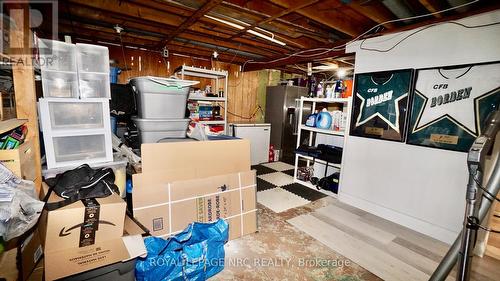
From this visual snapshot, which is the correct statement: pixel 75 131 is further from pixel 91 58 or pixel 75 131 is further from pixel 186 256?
pixel 186 256

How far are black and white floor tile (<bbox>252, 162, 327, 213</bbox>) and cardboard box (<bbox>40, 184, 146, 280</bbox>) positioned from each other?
178cm

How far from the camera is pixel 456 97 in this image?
7.00 feet

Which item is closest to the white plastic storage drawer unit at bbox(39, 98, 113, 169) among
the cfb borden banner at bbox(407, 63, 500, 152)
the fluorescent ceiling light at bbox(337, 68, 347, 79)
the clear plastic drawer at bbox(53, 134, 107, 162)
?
the clear plastic drawer at bbox(53, 134, 107, 162)

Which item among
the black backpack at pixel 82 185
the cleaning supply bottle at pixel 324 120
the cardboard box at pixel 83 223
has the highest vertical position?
the cleaning supply bottle at pixel 324 120

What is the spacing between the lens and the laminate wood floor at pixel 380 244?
1.79 m

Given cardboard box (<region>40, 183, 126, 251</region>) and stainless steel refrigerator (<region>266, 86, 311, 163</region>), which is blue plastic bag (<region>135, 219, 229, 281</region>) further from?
stainless steel refrigerator (<region>266, 86, 311, 163</region>)

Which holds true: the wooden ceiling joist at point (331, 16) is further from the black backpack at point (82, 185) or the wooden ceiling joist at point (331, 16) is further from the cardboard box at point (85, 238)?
the cardboard box at point (85, 238)

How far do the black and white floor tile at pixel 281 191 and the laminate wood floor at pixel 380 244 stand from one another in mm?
318

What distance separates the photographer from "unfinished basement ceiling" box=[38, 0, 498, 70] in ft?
6.99

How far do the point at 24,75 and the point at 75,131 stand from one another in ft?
1.49

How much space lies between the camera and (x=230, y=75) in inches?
195

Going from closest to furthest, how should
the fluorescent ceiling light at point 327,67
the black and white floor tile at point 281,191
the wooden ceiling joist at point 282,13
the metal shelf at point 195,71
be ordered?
1. the wooden ceiling joist at point 282,13
2. the black and white floor tile at point 281,191
3. the metal shelf at point 195,71
4. the fluorescent ceiling light at point 327,67

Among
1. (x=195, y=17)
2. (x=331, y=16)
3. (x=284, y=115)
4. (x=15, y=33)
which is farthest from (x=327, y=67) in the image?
(x=15, y=33)

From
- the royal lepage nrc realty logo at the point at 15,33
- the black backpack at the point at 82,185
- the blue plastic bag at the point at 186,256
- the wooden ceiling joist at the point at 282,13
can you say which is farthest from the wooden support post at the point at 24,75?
the wooden ceiling joist at the point at 282,13
